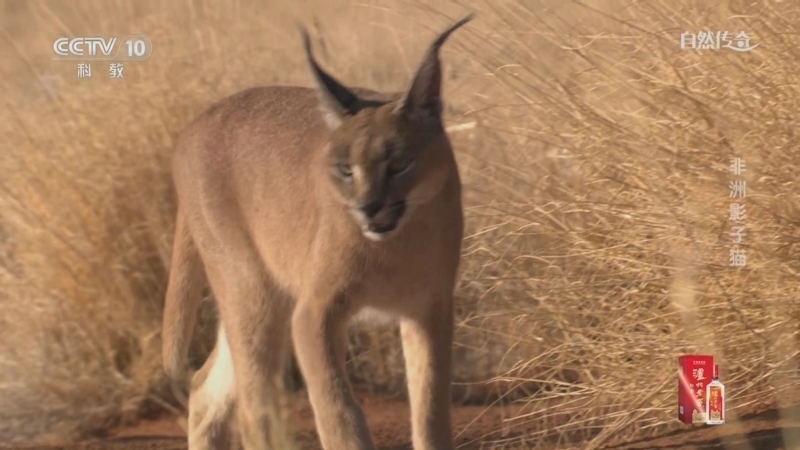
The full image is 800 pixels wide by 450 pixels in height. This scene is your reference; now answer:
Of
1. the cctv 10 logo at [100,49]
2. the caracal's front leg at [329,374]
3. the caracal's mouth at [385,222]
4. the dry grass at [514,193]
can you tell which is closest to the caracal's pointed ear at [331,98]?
the caracal's mouth at [385,222]

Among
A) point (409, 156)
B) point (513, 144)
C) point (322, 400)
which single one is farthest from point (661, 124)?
point (322, 400)

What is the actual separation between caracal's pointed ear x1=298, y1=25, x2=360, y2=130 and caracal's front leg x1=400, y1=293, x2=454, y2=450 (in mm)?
530

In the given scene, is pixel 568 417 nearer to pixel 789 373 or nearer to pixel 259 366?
pixel 789 373

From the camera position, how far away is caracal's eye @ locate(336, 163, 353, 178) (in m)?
3.34

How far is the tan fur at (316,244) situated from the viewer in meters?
3.37

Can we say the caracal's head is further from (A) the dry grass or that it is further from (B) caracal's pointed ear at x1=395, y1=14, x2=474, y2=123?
(A) the dry grass

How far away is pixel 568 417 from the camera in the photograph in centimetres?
448

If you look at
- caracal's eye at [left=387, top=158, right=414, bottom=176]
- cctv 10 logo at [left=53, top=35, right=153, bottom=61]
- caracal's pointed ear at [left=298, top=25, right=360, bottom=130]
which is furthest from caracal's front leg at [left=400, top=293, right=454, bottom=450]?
cctv 10 logo at [left=53, top=35, right=153, bottom=61]

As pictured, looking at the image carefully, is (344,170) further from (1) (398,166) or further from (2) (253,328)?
(2) (253,328)

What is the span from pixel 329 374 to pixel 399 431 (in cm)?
128

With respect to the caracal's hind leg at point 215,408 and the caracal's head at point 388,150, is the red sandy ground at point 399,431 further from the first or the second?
the caracal's head at point 388,150

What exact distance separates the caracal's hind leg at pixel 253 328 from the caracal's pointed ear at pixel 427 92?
724 millimetres

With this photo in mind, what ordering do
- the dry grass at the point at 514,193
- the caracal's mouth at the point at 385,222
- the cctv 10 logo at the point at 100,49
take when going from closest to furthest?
1. the caracal's mouth at the point at 385,222
2. the dry grass at the point at 514,193
3. the cctv 10 logo at the point at 100,49

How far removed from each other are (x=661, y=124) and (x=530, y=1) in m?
0.65
